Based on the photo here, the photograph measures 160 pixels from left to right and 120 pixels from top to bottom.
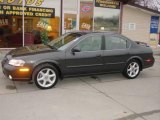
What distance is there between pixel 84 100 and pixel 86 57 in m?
1.63

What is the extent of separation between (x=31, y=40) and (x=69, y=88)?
24.3 ft

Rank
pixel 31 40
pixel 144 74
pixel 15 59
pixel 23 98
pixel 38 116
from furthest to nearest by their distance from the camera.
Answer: pixel 31 40, pixel 144 74, pixel 15 59, pixel 23 98, pixel 38 116

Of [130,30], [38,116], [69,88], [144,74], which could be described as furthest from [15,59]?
[130,30]

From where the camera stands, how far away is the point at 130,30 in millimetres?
16656

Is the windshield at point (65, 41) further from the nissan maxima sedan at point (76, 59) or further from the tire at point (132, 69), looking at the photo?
the tire at point (132, 69)

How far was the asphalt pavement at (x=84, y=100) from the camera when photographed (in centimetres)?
521

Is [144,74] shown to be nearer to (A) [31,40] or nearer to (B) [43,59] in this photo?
(B) [43,59]

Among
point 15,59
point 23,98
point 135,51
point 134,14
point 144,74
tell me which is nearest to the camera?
point 23,98

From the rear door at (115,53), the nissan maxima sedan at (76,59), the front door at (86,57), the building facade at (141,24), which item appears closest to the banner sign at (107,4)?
the building facade at (141,24)

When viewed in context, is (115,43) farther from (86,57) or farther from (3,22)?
(3,22)

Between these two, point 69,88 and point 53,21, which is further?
point 53,21

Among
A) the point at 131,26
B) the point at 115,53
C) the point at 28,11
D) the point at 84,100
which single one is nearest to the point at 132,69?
the point at 115,53

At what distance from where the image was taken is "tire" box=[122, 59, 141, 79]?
8.29 metres

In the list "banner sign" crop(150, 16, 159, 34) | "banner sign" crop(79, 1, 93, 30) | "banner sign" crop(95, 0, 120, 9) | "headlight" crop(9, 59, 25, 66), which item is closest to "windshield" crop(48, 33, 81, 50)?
"headlight" crop(9, 59, 25, 66)
